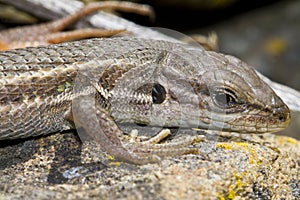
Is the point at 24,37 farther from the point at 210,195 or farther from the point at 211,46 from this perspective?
the point at 210,195

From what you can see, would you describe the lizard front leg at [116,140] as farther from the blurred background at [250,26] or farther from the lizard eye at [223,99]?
the blurred background at [250,26]

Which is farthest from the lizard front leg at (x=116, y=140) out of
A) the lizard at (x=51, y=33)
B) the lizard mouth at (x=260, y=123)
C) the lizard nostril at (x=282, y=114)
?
the lizard at (x=51, y=33)

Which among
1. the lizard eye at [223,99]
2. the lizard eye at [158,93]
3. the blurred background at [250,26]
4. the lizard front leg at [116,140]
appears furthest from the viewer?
the blurred background at [250,26]

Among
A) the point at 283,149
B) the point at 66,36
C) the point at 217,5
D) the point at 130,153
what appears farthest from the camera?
the point at 217,5

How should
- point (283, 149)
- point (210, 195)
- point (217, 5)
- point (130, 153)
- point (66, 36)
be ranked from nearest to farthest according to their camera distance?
point (210, 195) → point (130, 153) → point (283, 149) → point (66, 36) → point (217, 5)

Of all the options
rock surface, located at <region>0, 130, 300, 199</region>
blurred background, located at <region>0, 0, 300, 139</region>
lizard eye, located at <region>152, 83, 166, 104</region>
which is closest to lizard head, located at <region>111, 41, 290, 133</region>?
lizard eye, located at <region>152, 83, 166, 104</region>

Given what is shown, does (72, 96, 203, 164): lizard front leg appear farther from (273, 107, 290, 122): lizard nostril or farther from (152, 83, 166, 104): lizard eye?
(273, 107, 290, 122): lizard nostril

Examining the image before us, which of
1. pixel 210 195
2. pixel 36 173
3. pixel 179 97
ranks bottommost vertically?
pixel 36 173

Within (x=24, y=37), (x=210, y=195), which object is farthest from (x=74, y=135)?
(x=24, y=37)
